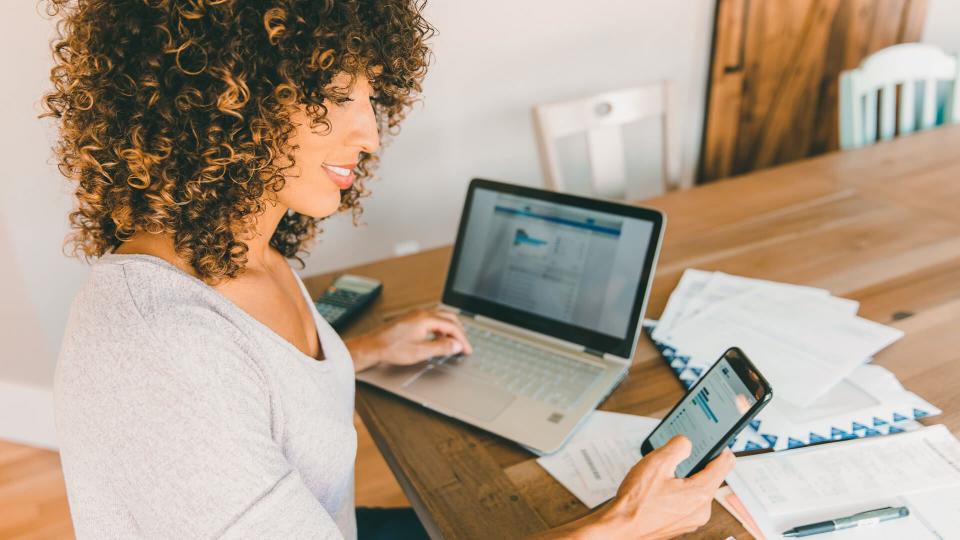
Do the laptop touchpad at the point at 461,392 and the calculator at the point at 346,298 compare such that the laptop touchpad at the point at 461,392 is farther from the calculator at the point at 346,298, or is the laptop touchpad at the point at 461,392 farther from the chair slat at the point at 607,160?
the chair slat at the point at 607,160

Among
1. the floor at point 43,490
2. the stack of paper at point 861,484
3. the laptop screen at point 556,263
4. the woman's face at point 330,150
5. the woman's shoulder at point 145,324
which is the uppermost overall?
the woman's face at point 330,150

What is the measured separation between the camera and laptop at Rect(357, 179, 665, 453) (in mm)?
1106

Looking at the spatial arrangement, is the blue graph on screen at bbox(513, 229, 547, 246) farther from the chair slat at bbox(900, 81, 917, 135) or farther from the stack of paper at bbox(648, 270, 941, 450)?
the chair slat at bbox(900, 81, 917, 135)

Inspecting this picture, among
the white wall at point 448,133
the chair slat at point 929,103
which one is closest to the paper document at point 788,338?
the white wall at point 448,133

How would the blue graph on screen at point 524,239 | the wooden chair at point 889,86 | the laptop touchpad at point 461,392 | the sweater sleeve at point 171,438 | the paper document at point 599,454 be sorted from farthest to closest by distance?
the wooden chair at point 889,86 < the blue graph on screen at point 524,239 < the laptop touchpad at point 461,392 < the paper document at point 599,454 < the sweater sleeve at point 171,438

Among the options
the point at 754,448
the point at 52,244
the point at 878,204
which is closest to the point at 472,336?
the point at 754,448

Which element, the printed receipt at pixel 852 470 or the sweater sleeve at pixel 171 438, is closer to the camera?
the sweater sleeve at pixel 171 438

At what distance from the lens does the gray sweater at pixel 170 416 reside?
70cm

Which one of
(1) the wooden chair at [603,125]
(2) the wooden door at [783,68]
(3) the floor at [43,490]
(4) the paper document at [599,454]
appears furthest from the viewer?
(2) the wooden door at [783,68]

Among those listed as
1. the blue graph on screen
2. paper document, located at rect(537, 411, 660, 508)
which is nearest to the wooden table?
paper document, located at rect(537, 411, 660, 508)

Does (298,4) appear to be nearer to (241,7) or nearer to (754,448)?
(241,7)

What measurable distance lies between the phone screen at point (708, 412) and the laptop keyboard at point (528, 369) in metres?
0.17

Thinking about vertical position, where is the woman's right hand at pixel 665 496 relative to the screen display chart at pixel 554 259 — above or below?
below

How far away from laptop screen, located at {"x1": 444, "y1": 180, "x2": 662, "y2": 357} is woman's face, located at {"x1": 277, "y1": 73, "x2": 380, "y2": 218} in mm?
399
